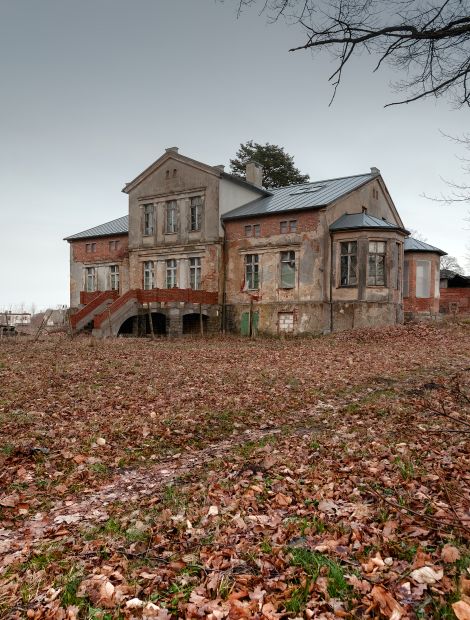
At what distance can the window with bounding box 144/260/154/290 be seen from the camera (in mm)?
31641

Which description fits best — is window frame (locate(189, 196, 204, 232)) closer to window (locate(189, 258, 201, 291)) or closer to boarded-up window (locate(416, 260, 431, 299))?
window (locate(189, 258, 201, 291))

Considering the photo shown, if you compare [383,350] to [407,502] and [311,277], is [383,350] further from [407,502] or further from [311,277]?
[407,502]

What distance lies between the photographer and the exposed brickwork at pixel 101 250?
33812 millimetres

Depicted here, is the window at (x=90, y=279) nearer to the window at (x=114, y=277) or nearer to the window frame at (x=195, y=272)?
the window at (x=114, y=277)

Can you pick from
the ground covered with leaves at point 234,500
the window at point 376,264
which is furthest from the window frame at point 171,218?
the ground covered with leaves at point 234,500

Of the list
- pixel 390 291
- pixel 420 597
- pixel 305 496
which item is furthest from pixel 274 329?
pixel 420 597

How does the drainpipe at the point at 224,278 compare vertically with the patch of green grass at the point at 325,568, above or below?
above

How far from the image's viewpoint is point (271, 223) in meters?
27.7

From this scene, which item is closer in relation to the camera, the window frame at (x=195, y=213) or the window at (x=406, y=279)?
the window frame at (x=195, y=213)

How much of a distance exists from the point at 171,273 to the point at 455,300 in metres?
20.9

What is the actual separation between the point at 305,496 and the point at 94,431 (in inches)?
183

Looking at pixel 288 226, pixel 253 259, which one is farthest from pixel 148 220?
pixel 288 226

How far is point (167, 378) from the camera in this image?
1348cm

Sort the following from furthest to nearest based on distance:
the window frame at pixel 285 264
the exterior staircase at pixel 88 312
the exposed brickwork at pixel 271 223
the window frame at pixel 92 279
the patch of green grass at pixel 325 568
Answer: the window frame at pixel 92 279 → the window frame at pixel 285 264 → the exterior staircase at pixel 88 312 → the exposed brickwork at pixel 271 223 → the patch of green grass at pixel 325 568
